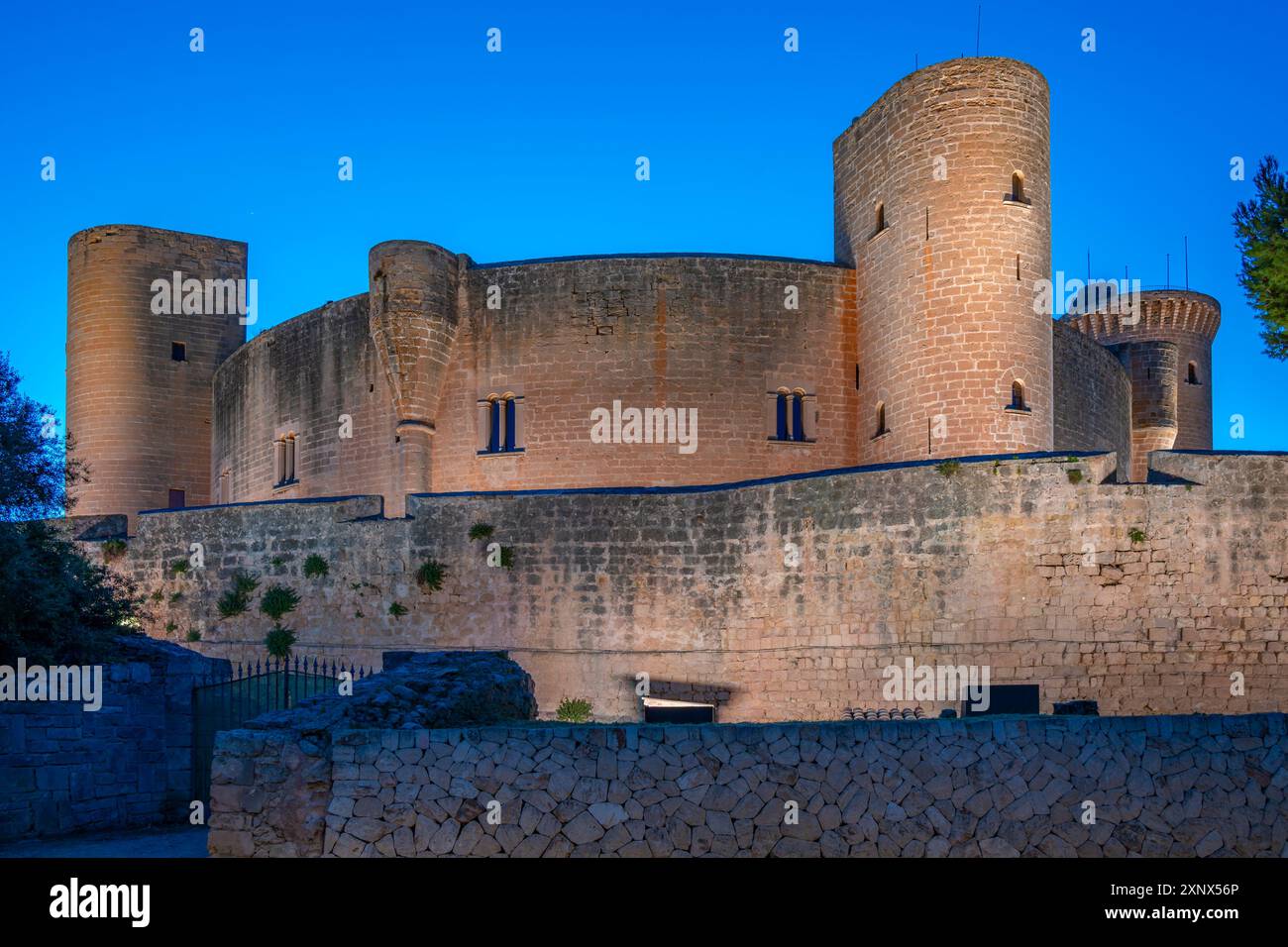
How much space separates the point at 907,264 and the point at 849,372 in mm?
3213

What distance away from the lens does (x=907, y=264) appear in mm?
28188

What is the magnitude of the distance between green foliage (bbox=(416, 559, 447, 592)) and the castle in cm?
796

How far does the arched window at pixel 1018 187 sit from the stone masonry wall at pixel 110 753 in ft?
58.4

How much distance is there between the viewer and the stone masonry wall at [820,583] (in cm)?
1928

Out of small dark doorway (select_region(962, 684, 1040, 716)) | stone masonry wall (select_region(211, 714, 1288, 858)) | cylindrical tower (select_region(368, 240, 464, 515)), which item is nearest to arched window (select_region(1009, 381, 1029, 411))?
small dark doorway (select_region(962, 684, 1040, 716))

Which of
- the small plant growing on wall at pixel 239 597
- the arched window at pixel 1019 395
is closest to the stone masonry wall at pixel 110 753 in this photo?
the small plant growing on wall at pixel 239 597

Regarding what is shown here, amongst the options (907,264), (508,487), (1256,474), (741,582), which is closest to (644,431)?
(508,487)

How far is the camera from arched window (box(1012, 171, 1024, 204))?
27.3 meters

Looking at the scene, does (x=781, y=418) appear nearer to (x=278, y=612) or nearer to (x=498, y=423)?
(x=498, y=423)

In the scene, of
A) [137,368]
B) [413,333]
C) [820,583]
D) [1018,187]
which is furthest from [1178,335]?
[137,368]

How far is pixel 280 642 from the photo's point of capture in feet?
75.5

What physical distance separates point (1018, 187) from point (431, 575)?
14.0 meters

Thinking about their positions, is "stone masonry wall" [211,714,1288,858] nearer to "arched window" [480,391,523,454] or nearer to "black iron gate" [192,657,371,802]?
"black iron gate" [192,657,371,802]

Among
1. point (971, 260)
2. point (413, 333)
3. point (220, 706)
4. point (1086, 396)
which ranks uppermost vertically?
point (971, 260)
